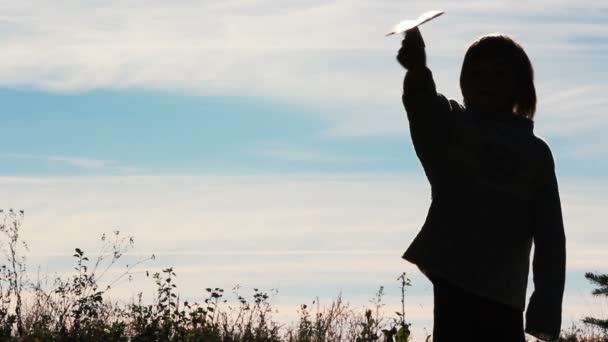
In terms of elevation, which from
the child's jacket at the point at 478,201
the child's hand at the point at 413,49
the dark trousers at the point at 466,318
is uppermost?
the child's hand at the point at 413,49

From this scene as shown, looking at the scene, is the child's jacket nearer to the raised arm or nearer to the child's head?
the raised arm

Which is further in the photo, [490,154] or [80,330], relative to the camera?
[80,330]

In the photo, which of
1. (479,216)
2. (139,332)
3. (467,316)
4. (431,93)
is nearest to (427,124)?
(431,93)

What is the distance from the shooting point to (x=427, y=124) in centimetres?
474

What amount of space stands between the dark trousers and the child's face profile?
811mm

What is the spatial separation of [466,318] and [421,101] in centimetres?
96

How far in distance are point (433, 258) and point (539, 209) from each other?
0.53 metres

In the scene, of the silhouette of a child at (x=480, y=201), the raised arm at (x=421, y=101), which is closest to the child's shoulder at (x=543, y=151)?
the silhouette of a child at (x=480, y=201)

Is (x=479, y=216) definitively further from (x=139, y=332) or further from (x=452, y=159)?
(x=139, y=332)

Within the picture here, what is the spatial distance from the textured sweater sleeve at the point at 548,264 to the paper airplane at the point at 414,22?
35.0 inches

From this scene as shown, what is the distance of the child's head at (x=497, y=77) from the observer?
196 inches

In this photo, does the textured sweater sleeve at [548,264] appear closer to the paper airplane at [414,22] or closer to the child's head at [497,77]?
the child's head at [497,77]

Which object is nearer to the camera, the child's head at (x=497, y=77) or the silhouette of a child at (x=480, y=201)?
the silhouette of a child at (x=480, y=201)

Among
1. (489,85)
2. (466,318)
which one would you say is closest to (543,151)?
(489,85)
